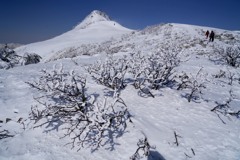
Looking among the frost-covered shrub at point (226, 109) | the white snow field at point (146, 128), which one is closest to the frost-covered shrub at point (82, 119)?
the white snow field at point (146, 128)

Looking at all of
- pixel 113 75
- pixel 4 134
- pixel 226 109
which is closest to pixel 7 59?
pixel 113 75

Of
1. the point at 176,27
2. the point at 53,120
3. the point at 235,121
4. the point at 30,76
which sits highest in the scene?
the point at 176,27

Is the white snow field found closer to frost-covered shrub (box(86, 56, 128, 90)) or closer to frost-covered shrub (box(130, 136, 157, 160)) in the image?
frost-covered shrub (box(130, 136, 157, 160))

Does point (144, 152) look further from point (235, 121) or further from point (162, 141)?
point (235, 121)

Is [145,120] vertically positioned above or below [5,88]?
below

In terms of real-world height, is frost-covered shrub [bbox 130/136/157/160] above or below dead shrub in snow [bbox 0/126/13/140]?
below

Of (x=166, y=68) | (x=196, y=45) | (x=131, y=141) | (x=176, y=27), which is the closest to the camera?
(x=131, y=141)

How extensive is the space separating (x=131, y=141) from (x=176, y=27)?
1414 inches

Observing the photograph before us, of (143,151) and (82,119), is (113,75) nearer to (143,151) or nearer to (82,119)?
(82,119)

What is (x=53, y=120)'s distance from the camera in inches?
219

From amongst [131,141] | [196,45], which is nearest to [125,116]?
[131,141]

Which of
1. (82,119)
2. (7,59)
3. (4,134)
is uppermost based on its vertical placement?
(7,59)

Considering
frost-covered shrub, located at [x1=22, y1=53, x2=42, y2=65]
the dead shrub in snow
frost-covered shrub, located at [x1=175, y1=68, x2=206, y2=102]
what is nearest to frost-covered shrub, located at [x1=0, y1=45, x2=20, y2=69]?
frost-covered shrub, located at [x1=22, y1=53, x2=42, y2=65]

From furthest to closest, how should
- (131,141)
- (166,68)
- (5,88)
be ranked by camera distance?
(166,68)
(5,88)
(131,141)
